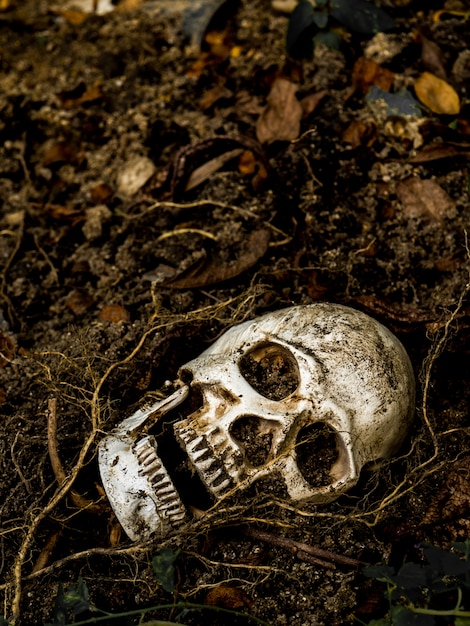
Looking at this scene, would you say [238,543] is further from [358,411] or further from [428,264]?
[428,264]

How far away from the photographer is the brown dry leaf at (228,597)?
1733mm

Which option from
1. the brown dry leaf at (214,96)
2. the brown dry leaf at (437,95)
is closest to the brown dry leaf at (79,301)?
the brown dry leaf at (214,96)

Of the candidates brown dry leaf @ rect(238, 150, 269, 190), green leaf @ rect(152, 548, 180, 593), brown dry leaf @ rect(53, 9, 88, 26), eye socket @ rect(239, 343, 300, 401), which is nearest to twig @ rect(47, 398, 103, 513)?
green leaf @ rect(152, 548, 180, 593)

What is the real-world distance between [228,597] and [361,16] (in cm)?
228

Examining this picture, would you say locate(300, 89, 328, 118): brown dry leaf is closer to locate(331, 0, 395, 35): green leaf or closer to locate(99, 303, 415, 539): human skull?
locate(331, 0, 395, 35): green leaf

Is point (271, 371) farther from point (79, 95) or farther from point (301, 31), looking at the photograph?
point (79, 95)

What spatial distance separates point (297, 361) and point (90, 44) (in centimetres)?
216

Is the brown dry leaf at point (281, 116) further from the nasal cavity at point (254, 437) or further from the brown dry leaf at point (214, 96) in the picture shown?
the nasal cavity at point (254, 437)

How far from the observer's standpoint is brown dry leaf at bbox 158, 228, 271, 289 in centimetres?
229

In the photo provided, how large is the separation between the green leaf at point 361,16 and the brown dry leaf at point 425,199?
72 centimetres

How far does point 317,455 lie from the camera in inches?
68.6

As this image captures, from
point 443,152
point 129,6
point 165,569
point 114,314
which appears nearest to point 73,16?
point 129,6

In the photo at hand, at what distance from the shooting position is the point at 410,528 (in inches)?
70.7

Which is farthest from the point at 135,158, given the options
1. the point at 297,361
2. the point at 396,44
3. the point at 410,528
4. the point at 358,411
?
the point at 410,528
